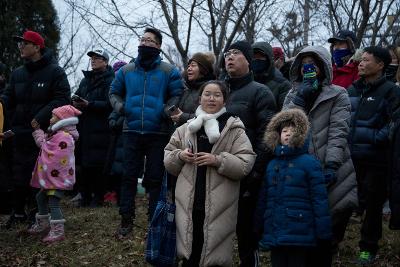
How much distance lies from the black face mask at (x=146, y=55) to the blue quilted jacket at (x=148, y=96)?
5cm

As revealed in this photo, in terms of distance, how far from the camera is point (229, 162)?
4844mm

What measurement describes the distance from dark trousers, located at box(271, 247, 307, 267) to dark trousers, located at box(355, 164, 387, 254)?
4.77ft

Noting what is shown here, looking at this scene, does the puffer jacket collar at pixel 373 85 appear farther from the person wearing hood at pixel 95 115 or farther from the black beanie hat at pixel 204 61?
the person wearing hood at pixel 95 115

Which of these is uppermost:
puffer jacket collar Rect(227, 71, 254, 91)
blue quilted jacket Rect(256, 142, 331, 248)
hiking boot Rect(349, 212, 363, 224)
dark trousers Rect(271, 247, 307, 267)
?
puffer jacket collar Rect(227, 71, 254, 91)

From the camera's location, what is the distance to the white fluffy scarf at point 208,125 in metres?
4.95

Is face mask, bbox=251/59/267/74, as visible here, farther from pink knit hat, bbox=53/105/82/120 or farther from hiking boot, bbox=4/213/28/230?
hiking boot, bbox=4/213/28/230

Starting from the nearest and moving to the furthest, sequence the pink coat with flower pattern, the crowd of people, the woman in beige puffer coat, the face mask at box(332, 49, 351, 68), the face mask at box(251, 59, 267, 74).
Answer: the crowd of people → the woman in beige puffer coat → the face mask at box(251, 59, 267, 74) → the pink coat with flower pattern → the face mask at box(332, 49, 351, 68)

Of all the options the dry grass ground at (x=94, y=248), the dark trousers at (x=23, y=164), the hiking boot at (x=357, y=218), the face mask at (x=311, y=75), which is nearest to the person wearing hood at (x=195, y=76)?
the face mask at (x=311, y=75)

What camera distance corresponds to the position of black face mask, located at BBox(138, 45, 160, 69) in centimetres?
675

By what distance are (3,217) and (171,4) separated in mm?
4819

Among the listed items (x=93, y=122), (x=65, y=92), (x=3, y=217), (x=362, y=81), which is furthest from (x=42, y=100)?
(x=362, y=81)

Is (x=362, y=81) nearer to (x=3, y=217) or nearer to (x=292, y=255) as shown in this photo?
(x=292, y=255)

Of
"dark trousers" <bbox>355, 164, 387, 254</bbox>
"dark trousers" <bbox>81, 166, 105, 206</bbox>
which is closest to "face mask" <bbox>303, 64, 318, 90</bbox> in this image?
"dark trousers" <bbox>355, 164, 387, 254</bbox>

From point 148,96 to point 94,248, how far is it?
189cm
